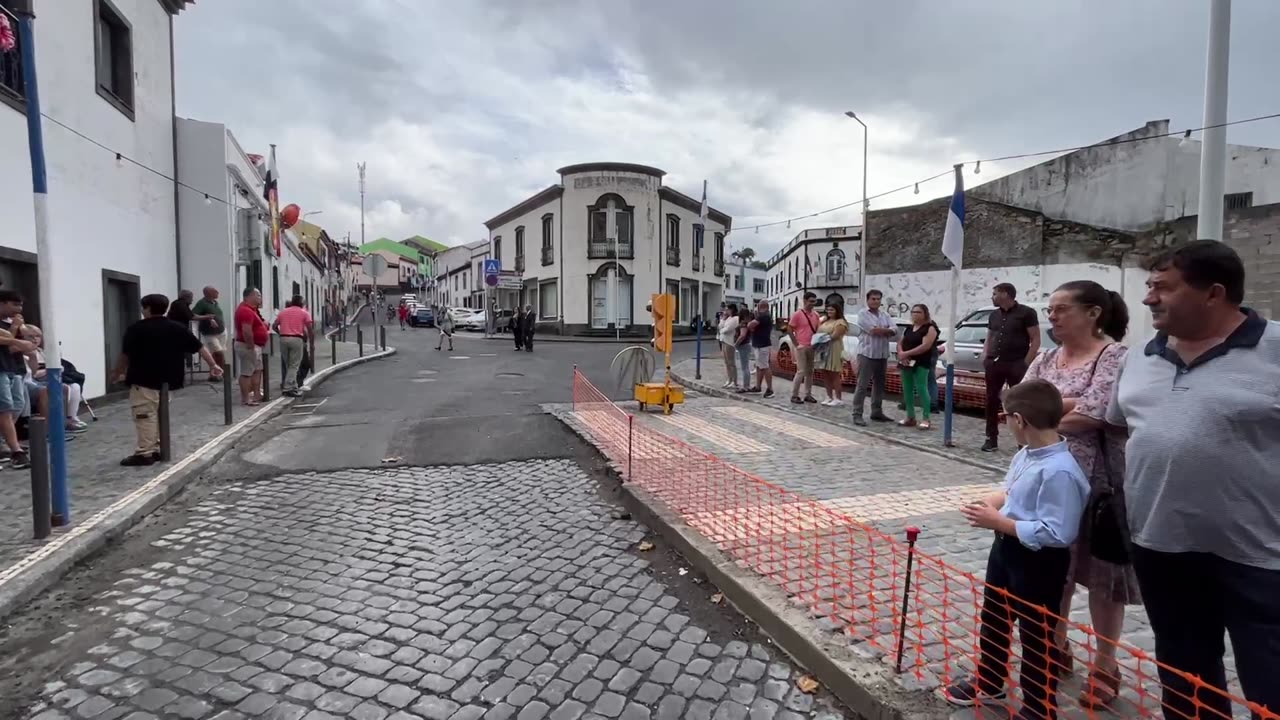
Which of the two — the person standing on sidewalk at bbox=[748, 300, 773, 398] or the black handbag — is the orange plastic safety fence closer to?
the black handbag

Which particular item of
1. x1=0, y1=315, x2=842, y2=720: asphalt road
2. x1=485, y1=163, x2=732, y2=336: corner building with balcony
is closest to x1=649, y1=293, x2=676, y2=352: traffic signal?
x1=0, y1=315, x2=842, y2=720: asphalt road

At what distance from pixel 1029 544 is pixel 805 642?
4.00ft

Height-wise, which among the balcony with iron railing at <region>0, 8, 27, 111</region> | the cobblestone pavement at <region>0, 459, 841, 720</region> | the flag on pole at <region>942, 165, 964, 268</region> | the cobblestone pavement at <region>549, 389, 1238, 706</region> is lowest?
the cobblestone pavement at <region>0, 459, 841, 720</region>

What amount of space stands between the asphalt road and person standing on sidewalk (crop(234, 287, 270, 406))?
415 cm

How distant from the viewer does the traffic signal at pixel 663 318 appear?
9.68 metres

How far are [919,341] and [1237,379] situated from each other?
6712 mm

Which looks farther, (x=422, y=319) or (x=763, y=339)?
(x=422, y=319)

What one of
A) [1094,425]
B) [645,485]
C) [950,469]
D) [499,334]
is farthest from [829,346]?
[499,334]

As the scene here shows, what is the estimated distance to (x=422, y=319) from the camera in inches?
1775

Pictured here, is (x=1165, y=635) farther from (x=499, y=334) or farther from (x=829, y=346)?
(x=499, y=334)

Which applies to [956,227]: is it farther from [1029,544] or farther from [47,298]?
[47,298]

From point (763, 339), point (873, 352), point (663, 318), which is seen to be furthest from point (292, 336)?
point (873, 352)

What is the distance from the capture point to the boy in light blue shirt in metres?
2.37

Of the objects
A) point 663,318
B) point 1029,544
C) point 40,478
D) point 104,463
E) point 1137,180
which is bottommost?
point 104,463
